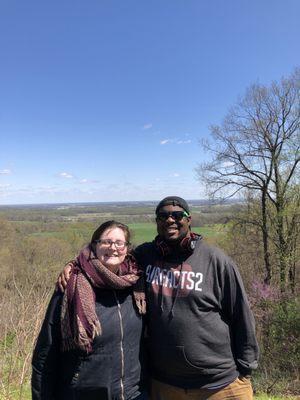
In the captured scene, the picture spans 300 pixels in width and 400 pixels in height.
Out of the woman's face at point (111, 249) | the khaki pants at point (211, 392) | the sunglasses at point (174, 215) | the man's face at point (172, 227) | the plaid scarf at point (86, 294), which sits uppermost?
the sunglasses at point (174, 215)

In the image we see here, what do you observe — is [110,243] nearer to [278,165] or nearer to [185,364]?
[185,364]

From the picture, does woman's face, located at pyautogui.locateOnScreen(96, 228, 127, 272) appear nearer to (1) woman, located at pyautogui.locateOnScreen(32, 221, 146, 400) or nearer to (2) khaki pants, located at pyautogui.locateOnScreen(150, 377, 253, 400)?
(1) woman, located at pyautogui.locateOnScreen(32, 221, 146, 400)

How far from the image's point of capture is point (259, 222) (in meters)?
17.3

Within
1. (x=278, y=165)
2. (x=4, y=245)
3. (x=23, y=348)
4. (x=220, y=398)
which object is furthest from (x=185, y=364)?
(x=4, y=245)

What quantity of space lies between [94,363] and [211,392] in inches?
32.2

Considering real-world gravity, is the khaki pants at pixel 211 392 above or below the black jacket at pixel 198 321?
below

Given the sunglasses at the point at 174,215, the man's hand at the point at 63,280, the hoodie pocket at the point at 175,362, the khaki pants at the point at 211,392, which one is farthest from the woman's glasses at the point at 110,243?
the khaki pants at the point at 211,392

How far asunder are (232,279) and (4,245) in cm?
3004

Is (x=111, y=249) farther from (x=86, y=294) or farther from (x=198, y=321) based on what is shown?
(x=198, y=321)

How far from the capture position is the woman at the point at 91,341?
6.81 feet

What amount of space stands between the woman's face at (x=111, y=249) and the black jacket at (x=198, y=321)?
0.28 metres

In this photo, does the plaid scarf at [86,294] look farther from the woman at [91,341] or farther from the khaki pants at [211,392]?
the khaki pants at [211,392]

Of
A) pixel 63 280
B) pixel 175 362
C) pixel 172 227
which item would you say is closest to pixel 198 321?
pixel 175 362

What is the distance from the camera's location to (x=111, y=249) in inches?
90.7
